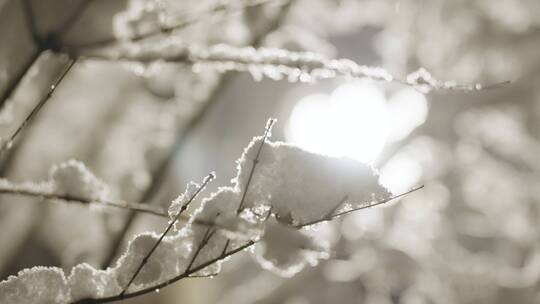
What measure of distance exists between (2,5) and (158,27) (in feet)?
1.03

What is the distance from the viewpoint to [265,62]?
1064 mm

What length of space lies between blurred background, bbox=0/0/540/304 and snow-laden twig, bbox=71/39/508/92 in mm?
699

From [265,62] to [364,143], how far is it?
272cm

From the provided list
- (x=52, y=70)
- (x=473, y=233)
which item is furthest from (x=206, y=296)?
(x=52, y=70)

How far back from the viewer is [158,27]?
1172mm

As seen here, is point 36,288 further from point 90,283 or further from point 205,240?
point 205,240

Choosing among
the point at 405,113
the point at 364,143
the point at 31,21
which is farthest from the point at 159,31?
the point at 405,113

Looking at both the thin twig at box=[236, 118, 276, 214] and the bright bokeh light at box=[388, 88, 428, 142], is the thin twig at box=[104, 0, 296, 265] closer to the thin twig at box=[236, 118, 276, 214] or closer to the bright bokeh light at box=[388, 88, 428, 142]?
the thin twig at box=[236, 118, 276, 214]

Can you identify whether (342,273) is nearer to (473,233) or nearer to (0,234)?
(473,233)

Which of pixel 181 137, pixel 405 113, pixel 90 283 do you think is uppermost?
pixel 90 283

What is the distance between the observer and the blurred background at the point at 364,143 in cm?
233

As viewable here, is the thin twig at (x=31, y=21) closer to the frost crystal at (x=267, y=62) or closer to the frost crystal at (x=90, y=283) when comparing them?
the frost crystal at (x=267, y=62)

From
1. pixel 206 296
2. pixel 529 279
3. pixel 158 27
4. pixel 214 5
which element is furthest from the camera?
pixel 206 296

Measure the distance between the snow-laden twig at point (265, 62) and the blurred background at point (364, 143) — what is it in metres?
0.70
